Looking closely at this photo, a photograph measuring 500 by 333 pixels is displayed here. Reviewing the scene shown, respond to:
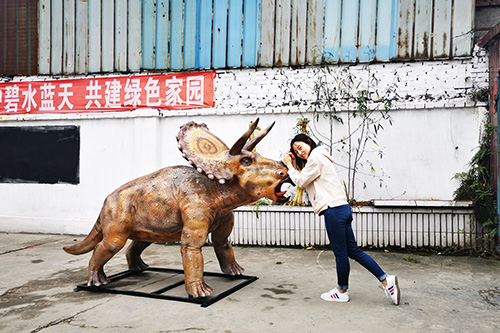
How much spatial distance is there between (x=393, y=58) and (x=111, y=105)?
15.4 ft

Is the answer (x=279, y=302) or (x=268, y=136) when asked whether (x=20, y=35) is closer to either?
(x=268, y=136)

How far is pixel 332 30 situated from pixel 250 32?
1.29 meters

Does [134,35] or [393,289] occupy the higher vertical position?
[134,35]

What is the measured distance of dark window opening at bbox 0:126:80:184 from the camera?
782 centimetres

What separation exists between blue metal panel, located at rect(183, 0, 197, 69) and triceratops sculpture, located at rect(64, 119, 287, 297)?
314 cm

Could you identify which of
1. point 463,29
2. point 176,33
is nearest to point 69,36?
point 176,33

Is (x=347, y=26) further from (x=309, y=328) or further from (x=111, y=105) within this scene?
(x=309, y=328)

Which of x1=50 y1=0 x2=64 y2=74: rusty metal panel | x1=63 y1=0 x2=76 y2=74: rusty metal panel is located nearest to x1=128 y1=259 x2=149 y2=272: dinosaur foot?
x1=63 y1=0 x2=76 y2=74: rusty metal panel

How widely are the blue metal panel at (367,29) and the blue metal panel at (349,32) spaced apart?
74 millimetres

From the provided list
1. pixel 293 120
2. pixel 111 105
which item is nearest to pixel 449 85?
pixel 293 120

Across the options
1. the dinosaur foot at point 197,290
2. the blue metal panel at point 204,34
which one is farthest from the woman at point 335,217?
the blue metal panel at point 204,34

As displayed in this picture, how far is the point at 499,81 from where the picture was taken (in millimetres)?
5734

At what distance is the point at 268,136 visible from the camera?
7.02 metres

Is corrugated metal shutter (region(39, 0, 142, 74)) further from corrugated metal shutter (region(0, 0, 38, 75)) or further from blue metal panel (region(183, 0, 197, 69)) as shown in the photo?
blue metal panel (region(183, 0, 197, 69))
